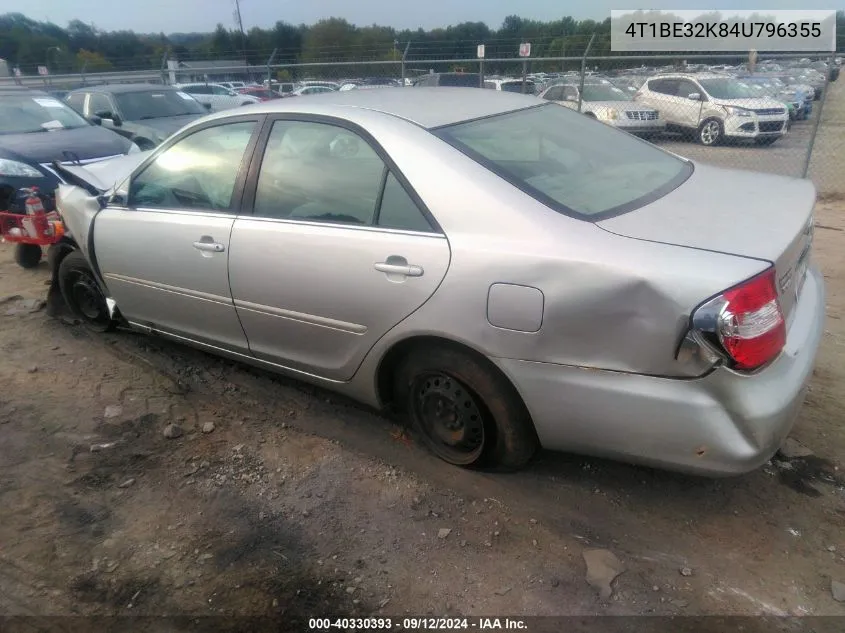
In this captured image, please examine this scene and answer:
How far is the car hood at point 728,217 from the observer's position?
209 centimetres

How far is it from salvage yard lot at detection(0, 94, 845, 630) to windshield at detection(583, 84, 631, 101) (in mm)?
10887

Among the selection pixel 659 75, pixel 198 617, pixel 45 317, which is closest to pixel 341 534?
pixel 198 617

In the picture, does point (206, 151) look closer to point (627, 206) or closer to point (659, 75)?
point (627, 206)

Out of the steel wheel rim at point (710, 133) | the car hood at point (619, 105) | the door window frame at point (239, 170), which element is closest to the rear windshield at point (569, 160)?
the door window frame at point (239, 170)

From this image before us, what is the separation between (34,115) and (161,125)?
174cm

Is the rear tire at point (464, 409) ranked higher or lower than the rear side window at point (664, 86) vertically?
lower

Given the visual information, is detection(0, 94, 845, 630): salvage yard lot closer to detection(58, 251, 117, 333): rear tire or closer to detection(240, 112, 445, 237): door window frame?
detection(58, 251, 117, 333): rear tire

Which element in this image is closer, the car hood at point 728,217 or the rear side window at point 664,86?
the car hood at point 728,217

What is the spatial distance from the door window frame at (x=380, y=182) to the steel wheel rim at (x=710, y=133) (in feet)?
40.0

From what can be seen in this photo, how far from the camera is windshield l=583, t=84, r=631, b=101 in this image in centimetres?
1316

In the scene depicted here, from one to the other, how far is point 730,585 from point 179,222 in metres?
2.98

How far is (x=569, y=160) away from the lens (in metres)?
2.79

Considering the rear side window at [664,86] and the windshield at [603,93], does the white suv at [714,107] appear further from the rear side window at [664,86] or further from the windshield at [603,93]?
the windshield at [603,93]

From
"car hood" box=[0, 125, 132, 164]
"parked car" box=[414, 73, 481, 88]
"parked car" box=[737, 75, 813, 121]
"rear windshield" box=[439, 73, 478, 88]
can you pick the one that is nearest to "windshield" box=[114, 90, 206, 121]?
"car hood" box=[0, 125, 132, 164]
